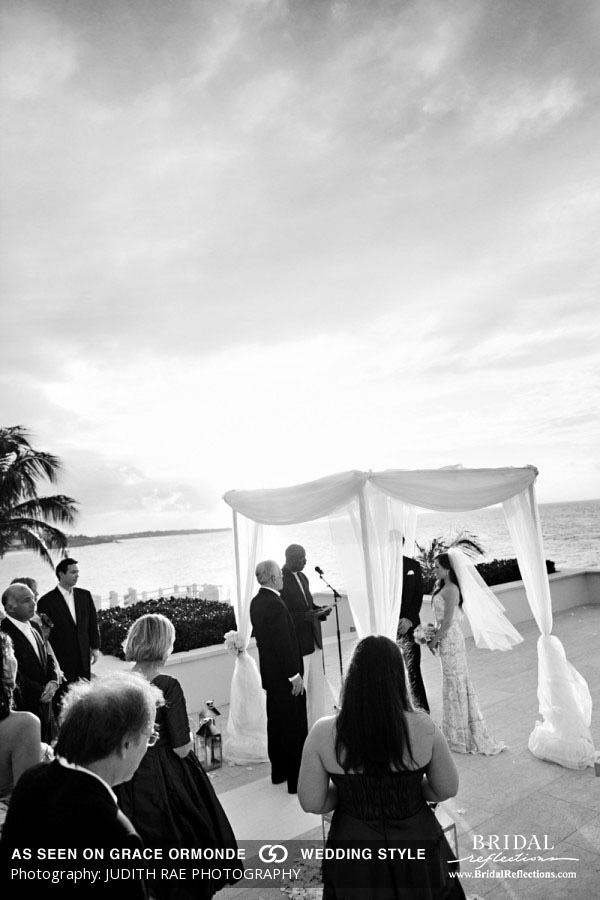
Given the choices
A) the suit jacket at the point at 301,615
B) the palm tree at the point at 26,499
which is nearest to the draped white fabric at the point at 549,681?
the suit jacket at the point at 301,615

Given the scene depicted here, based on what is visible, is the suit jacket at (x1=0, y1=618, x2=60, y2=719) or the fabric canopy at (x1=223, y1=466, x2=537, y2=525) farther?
the fabric canopy at (x1=223, y1=466, x2=537, y2=525)

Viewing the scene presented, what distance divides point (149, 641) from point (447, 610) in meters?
3.55

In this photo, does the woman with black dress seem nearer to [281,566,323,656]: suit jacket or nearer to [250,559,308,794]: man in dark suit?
[250,559,308,794]: man in dark suit

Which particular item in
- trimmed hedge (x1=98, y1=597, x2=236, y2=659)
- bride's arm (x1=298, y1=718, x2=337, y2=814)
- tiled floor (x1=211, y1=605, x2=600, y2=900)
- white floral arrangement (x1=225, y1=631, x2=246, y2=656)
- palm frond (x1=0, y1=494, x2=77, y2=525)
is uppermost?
palm frond (x1=0, y1=494, x2=77, y2=525)

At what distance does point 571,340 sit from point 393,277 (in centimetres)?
547

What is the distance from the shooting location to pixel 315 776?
2117mm

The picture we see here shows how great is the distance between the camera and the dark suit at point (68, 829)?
Result: 130 cm

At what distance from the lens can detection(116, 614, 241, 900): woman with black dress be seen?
103 inches

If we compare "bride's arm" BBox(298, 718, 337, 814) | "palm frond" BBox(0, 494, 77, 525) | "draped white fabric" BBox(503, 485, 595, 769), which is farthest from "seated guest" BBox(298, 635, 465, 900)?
"palm frond" BBox(0, 494, 77, 525)

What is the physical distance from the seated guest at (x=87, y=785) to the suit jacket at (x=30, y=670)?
3.08 metres

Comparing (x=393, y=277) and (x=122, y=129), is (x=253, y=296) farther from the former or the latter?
(x=122, y=129)

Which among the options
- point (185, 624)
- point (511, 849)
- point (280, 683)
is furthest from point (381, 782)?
point (185, 624)

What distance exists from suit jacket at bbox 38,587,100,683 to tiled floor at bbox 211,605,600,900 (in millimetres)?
1776

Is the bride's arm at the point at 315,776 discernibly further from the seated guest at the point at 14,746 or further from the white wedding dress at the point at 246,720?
the white wedding dress at the point at 246,720
